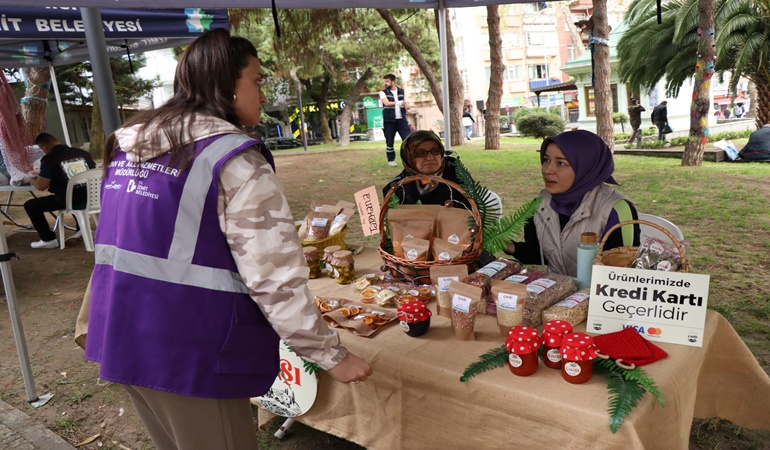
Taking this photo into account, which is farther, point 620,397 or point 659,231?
point 659,231

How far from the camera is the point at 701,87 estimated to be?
905 cm

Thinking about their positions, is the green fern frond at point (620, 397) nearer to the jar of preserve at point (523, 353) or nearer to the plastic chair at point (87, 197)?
the jar of preserve at point (523, 353)

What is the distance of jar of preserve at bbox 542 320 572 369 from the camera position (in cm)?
133

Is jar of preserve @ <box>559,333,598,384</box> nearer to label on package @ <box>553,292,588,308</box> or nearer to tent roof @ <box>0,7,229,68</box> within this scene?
→ label on package @ <box>553,292,588,308</box>

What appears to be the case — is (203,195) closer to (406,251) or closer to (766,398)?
(406,251)

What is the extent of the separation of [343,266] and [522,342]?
3.36ft

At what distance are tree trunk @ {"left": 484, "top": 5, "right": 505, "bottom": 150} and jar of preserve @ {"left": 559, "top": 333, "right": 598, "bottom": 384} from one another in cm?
1198

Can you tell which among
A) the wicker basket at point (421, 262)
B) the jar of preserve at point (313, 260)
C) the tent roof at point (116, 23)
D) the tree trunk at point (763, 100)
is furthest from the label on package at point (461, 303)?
the tree trunk at point (763, 100)

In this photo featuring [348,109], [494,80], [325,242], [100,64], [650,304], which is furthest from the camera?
[348,109]

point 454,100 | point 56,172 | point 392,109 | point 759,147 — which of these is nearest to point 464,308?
point 56,172

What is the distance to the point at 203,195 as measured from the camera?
1.17 m

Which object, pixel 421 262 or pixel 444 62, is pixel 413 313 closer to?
pixel 421 262

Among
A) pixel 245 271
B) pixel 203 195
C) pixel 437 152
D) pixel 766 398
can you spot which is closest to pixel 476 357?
pixel 245 271

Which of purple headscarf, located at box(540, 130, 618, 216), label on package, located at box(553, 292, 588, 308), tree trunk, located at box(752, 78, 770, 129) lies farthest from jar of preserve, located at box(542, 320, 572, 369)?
tree trunk, located at box(752, 78, 770, 129)
